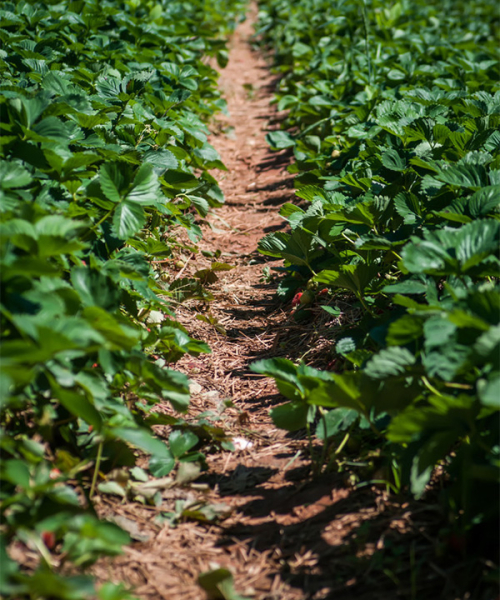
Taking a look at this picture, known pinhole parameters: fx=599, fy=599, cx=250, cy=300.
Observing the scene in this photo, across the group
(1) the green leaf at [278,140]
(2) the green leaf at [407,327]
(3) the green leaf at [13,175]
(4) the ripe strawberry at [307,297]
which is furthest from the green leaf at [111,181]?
(1) the green leaf at [278,140]

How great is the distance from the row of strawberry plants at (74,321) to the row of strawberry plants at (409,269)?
0.42m

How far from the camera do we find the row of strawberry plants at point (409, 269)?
129 centimetres

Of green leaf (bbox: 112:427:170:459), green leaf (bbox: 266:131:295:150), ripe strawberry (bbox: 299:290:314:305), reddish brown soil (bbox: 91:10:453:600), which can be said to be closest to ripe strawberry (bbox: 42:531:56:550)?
reddish brown soil (bbox: 91:10:453:600)

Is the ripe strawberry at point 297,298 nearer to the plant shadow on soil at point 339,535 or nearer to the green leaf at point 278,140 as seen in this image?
the plant shadow on soil at point 339,535

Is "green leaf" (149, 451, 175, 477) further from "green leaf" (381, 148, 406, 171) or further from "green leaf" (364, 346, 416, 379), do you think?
"green leaf" (381, 148, 406, 171)

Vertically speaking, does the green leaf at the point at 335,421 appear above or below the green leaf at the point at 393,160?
below

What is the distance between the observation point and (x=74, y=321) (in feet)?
4.14

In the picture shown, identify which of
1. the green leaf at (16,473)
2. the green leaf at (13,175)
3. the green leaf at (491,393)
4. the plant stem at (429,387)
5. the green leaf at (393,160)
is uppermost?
the green leaf at (13,175)

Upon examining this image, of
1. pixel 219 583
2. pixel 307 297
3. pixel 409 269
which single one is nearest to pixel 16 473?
pixel 219 583

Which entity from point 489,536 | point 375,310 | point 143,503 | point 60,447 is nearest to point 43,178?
point 60,447

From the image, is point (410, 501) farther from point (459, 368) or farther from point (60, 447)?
point (60, 447)

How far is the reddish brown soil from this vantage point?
137 cm

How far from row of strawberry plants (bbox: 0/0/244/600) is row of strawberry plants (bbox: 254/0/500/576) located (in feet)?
1.37

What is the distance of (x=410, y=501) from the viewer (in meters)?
1.52
